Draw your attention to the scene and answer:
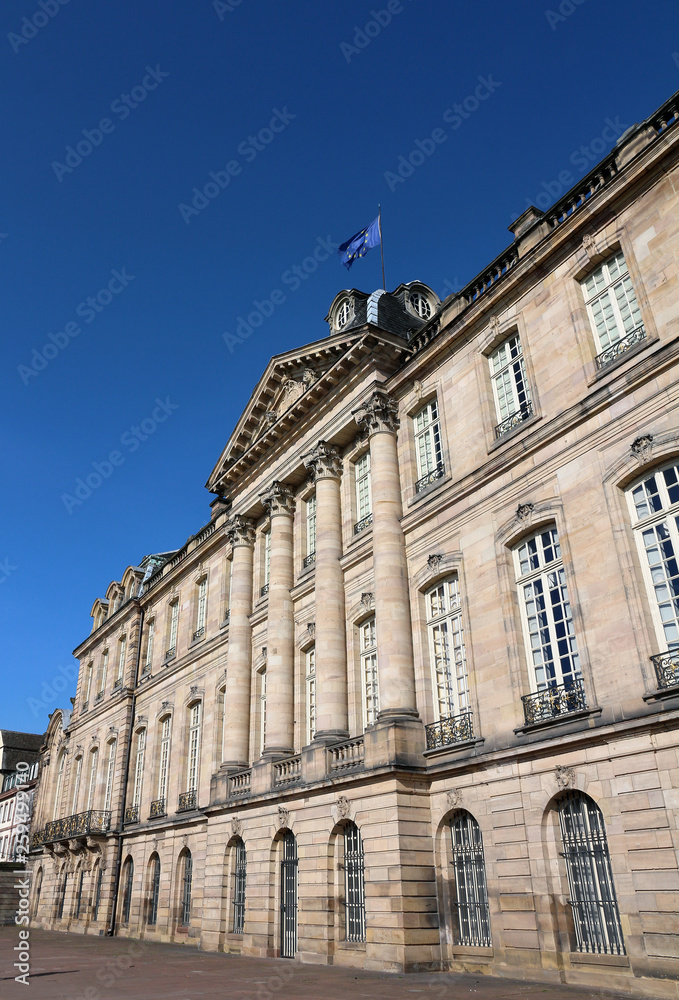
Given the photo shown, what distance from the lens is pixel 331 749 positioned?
57.7 feet

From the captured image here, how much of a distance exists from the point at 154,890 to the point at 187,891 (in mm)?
2858

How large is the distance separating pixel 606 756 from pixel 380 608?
6.34 metres

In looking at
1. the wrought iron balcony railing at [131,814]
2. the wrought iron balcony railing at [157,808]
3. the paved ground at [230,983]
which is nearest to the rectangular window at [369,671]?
the paved ground at [230,983]

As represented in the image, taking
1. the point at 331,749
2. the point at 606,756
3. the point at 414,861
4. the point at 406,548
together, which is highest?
the point at 406,548

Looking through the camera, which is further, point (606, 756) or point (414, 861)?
point (414, 861)

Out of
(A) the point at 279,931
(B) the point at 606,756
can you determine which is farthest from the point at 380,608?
(A) the point at 279,931

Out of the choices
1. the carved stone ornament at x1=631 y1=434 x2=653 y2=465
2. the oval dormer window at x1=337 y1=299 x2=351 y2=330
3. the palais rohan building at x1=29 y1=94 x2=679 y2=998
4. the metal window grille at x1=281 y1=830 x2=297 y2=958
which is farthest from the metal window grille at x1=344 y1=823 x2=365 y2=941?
the oval dormer window at x1=337 y1=299 x2=351 y2=330

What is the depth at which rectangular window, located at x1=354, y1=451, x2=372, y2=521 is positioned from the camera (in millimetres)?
20531

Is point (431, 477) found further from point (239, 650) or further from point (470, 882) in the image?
point (239, 650)

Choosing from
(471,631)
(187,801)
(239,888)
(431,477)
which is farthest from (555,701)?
(187,801)

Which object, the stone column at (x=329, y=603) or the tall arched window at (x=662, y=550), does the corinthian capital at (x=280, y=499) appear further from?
the tall arched window at (x=662, y=550)

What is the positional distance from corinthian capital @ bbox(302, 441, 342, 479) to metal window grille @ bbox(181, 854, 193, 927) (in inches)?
516

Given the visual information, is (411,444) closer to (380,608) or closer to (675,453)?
(380,608)

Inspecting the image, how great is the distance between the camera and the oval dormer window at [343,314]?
23.8 meters
